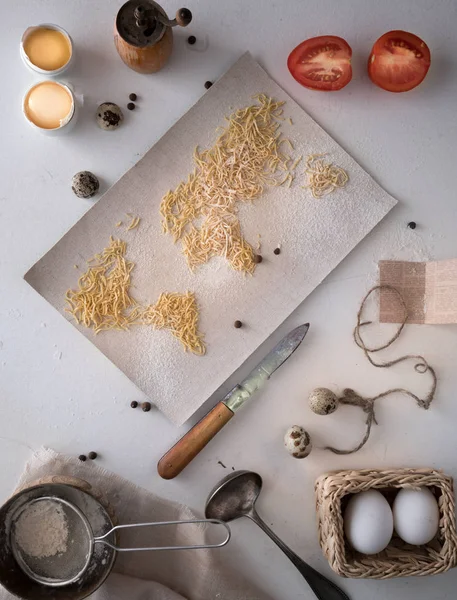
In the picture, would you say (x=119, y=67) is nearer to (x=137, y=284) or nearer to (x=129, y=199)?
(x=129, y=199)

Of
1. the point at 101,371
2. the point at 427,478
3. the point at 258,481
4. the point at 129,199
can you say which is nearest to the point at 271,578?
the point at 258,481

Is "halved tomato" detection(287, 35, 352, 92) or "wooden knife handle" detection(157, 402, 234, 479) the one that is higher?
"halved tomato" detection(287, 35, 352, 92)

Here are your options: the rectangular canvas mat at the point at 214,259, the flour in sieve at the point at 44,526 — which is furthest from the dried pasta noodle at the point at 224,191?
the flour in sieve at the point at 44,526

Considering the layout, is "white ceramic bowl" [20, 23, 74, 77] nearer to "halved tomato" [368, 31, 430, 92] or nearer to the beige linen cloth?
"halved tomato" [368, 31, 430, 92]

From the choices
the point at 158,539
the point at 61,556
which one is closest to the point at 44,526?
the point at 61,556

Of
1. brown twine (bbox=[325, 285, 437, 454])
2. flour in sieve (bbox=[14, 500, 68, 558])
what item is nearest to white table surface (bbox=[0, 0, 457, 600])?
brown twine (bbox=[325, 285, 437, 454])

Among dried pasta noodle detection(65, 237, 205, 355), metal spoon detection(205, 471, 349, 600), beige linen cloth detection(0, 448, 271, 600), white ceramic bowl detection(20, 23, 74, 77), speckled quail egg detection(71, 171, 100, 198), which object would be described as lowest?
beige linen cloth detection(0, 448, 271, 600)

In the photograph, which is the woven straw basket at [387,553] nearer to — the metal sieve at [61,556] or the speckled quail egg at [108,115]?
the metal sieve at [61,556]
